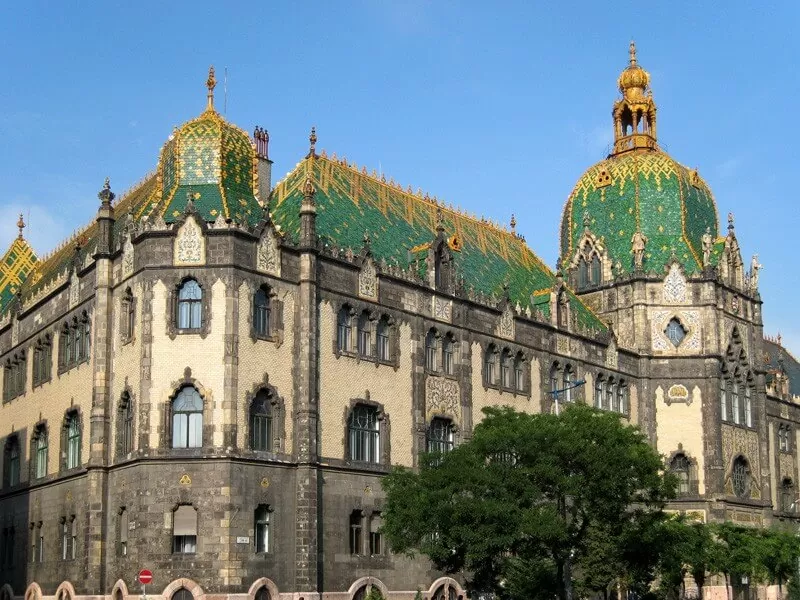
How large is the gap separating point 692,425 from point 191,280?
3568 cm

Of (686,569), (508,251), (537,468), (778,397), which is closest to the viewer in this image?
(537,468)

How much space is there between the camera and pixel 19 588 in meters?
56.7

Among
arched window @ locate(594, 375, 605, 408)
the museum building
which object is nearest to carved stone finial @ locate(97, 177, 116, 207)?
the museum building

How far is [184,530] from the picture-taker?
44969mm

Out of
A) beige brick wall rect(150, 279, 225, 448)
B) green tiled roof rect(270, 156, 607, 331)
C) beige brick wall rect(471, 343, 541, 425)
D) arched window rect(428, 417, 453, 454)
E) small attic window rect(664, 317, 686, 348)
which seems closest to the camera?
beige brick wall rect(150, 279, 225, 448)

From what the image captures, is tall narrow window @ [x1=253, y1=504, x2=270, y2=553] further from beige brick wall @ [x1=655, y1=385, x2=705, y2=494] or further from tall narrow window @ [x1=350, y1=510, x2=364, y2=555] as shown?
beige brick wall @ [x1=655, y1=385, x2=705, y2=494]

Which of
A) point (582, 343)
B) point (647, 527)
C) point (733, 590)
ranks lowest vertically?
point (733, 590)

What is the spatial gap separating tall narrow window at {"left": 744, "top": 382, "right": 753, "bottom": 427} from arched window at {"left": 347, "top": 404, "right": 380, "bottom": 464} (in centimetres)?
3196

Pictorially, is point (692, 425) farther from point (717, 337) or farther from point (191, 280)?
point (191, 280)

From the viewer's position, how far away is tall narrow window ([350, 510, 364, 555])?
49.8 meters

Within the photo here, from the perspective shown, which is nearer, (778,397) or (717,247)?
(717,247)

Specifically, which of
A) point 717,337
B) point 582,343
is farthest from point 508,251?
point 717,337

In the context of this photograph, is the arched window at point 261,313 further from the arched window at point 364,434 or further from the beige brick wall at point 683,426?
the beige brick wall at point 683,426

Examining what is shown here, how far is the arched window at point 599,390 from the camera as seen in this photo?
66875mm
